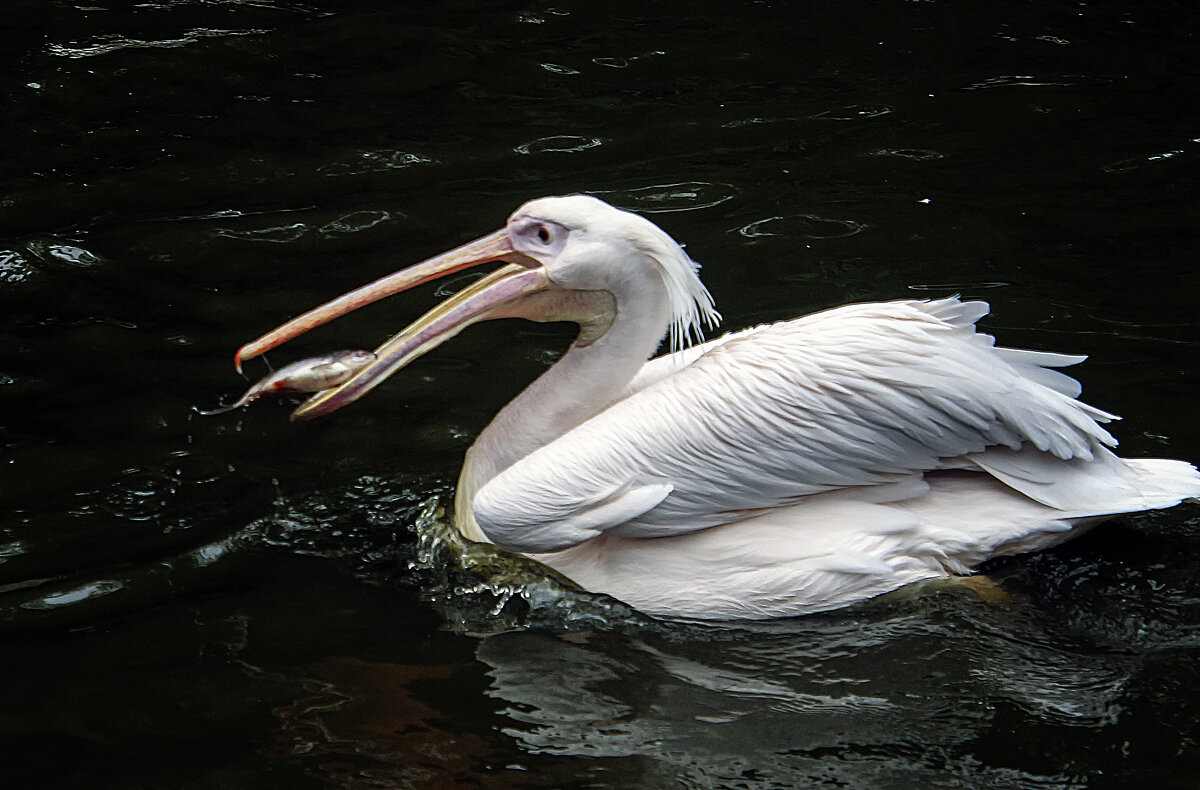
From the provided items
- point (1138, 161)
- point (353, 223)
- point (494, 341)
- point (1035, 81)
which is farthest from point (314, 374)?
point (1035, 81)

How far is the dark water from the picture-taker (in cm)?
301

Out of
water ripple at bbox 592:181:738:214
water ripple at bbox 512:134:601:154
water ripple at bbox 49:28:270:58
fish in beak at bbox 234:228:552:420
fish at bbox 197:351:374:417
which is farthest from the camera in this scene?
water ripple at bbox 49:28:270:58

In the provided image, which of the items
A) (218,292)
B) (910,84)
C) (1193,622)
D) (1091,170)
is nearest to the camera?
(1193,622)

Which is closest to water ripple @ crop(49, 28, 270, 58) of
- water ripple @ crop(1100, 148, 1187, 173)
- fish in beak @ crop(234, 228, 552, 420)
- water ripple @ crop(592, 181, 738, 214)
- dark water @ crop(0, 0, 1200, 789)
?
dark water @ crop(0, 0, 1200, 789)

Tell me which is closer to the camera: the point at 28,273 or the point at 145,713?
the point at 145,713

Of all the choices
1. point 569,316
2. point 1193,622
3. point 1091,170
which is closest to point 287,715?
point 569,316

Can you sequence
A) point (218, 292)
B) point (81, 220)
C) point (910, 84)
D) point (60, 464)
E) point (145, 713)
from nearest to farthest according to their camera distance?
point (145, 713) → point (60, 464) → point (218, 292) → point (81, 220) → point (910, 84)

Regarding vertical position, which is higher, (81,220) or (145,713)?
(81,220)

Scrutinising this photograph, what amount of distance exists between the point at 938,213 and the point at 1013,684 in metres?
2.90

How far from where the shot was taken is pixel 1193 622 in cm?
→ 328

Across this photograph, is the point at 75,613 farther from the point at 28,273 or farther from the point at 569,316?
the point at 28,273

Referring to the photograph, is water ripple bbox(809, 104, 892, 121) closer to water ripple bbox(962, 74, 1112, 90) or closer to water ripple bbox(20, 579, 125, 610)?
water ripple bbox(962, 74, 1112, 90)

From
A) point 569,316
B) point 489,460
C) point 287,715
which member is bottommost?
point 287,715

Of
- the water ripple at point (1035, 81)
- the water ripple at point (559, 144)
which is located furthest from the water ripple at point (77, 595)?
the water ripple at point (1035, 81)
